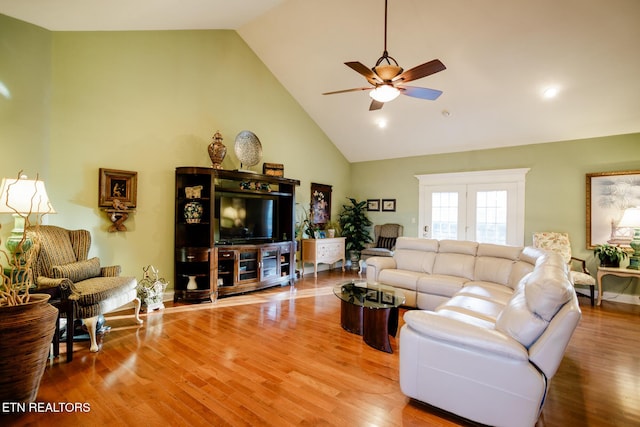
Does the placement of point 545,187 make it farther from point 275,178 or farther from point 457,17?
point 275,178

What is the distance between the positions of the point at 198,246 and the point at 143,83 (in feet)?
7.83

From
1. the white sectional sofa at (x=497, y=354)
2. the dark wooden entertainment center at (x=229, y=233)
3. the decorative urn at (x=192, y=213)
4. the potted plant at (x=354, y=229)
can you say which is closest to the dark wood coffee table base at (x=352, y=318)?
the white sectional sofa at (x=497, y=354)

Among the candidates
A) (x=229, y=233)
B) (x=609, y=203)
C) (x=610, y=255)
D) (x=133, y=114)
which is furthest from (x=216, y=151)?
(x=609, y=203)

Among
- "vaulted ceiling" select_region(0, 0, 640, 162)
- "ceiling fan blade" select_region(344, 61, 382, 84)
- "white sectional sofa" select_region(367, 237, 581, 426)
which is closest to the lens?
"white sectional sofa" select_region(367, 237, 581, 426)

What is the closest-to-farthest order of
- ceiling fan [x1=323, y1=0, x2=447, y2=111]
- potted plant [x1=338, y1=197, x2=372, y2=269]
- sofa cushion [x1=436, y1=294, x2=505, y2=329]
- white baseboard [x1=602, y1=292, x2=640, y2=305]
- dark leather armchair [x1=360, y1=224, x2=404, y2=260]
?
sofa cushion [x1=436, y1=294, x2=505, y2=329] < ceiling fan [x1=323, y1=0, x2=447, y2=111] < white baseboard [x1=602, y1=292, x2=640, y2=305] < dark leather armchair [x1=360, y1=224, x2=404, y2=260] < potted plant [x1=338, y1=197, x2=372, y2=269]

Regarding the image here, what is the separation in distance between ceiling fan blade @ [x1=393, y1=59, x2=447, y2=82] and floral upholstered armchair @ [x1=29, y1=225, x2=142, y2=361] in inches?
134

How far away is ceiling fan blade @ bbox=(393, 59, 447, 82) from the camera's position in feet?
8.96

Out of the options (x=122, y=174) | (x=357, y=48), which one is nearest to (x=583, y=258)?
(x=357, y=48)

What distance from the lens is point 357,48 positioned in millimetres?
4676

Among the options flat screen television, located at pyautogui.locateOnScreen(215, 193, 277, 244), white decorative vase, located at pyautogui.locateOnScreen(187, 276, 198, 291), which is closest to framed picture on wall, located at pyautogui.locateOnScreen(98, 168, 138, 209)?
flat screen television, located at pyautogui.locateOnScreen(215, 193, 277, 244)

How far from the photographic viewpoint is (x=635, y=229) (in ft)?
14.7

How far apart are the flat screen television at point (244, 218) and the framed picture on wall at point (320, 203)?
4.14 ft

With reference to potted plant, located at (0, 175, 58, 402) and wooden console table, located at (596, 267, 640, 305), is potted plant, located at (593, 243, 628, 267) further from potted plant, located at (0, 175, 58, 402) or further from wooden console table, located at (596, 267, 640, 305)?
potted plant, located at (0, 175, 58, 402)

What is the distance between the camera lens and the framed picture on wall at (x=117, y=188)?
12.3ft
